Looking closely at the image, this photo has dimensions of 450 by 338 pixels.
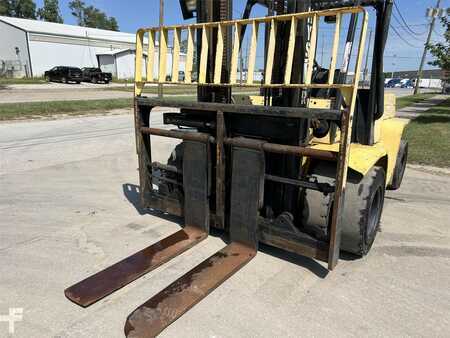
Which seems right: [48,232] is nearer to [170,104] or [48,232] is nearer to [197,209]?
[197,209]

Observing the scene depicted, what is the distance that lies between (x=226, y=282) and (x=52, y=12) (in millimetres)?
100940

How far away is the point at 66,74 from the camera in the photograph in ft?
117

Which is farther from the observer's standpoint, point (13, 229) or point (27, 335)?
point (13, 229)

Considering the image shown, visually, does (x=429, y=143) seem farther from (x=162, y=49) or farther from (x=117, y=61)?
(x=117, y=61)

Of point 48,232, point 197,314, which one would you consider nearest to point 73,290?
point 197,314

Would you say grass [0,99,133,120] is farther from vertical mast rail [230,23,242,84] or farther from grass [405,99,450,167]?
grass [405,99,450,167]

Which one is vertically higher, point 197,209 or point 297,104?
point 297,104

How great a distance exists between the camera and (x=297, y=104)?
3553 millimetres

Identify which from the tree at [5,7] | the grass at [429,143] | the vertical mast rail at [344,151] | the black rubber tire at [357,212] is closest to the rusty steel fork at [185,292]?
the vertical mast rail at [344,151]

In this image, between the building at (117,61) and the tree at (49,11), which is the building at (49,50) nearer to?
the building at (117,61)

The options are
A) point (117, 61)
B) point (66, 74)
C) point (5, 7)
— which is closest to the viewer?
point (66, 74)

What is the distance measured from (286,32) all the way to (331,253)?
2.14 metres

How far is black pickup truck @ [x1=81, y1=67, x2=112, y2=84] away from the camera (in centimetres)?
3742

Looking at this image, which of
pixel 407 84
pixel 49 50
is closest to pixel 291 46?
pixel 49 50
